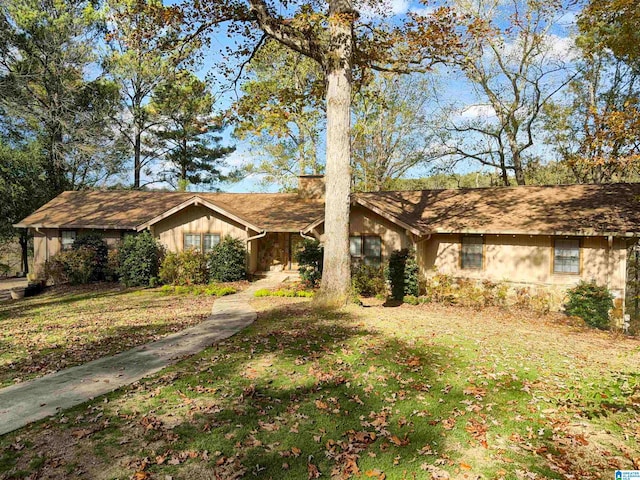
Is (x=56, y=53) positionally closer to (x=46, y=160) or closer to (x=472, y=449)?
(x=46, y=160)

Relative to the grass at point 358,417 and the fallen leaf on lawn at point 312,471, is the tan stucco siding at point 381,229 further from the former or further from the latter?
the fallen leaf on lawn at point 312,471

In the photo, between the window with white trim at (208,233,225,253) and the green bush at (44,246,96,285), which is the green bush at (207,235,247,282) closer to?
the window with white trim at (208,233,225,253)

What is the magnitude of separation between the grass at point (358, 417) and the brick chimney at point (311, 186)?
617 inches

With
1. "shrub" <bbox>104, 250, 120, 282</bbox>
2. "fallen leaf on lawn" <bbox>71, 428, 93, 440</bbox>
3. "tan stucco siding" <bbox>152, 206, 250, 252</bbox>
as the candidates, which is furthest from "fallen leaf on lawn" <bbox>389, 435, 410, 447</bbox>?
"shrub" <bbox>104, 250, 120, 282</bbox>

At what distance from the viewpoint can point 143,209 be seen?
76.5 feet

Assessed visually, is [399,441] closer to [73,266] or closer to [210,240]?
[210,240]

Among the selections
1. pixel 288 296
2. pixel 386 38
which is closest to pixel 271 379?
pixel 288 296

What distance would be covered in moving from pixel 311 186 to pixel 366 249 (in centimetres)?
→ 710

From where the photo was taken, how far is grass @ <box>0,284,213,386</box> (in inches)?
322

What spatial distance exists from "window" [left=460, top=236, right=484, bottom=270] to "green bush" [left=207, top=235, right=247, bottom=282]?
10013 millimetres

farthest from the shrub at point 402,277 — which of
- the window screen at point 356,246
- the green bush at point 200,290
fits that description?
the green bush at point 200,290

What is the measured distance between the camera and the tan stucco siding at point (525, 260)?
1441 centimetres

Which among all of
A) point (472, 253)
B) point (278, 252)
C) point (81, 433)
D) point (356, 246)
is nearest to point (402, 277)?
point (356, 246)

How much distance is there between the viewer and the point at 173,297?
16328 millimetres
